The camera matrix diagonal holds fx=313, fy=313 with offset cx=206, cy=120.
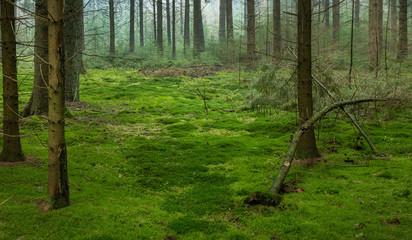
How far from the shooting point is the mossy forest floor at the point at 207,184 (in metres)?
3.66

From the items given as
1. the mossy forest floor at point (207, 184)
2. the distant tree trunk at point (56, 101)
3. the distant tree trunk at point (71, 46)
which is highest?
the distant tree trunk at point (71, 46)

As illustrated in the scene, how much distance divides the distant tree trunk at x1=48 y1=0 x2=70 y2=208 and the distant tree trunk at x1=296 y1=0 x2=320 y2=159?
13.4ft

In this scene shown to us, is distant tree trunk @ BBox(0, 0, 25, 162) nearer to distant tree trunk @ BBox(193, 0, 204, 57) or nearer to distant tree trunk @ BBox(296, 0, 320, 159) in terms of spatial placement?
distant tree trunk @ BBox(296, 0, 320, 159)

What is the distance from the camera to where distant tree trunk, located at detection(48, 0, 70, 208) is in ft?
12.0

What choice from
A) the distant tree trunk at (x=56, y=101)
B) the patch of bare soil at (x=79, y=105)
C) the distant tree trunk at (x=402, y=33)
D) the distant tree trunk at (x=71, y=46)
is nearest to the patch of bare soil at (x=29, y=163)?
the distant tree trunk at (x=56, y=101)

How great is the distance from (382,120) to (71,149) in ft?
25.7

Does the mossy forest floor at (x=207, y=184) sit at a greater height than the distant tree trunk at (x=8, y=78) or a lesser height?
lesser

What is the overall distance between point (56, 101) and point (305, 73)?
14.0 ft

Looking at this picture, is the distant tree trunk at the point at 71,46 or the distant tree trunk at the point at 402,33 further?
the distant tree trunk at the point at 402,33

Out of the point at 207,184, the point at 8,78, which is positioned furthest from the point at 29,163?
the point at 207,184

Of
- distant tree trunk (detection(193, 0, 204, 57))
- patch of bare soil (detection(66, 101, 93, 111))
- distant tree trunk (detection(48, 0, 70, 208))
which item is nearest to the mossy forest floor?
distant tree trunk (detection(48, 0, 70, 208))

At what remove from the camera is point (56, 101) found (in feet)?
12.3

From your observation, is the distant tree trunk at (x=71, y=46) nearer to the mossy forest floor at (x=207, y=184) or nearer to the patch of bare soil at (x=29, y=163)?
the mossy forest floor at (x=207, y=184)

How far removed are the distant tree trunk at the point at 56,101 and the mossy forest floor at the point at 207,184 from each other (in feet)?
0.95
